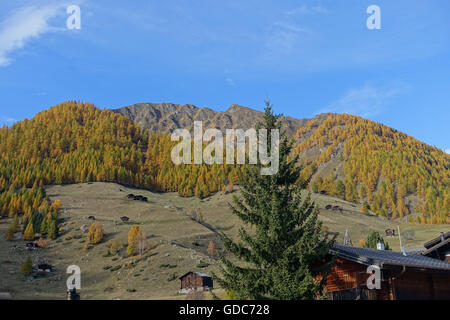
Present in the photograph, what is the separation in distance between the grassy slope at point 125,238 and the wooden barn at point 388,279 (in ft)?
71.6

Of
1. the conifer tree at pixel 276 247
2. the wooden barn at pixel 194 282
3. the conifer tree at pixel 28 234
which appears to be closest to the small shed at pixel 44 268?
the conifer tree at pixel 28 234

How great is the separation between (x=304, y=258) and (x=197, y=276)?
4712cm

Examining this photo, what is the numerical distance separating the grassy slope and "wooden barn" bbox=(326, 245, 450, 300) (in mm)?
21832

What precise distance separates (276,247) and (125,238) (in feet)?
288

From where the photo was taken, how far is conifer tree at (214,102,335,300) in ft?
53.1

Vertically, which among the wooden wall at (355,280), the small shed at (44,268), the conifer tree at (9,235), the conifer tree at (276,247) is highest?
the conifer tree at (276,247)

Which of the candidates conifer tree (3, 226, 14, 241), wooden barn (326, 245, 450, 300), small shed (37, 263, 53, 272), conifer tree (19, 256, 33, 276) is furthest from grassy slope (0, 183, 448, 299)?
wooden barn (326, 245, 450, 300)

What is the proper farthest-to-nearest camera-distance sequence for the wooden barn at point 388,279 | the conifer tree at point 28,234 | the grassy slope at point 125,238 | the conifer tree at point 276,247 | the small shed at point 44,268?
the conifer tree at point 28,234 < the small shed at point 44,268 < the grassy slope at point 125,238 < the wooden barn at point 388,279 < the conifer tree at point 276,247

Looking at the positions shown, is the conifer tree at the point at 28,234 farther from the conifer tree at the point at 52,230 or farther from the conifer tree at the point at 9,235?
the conifer tree at the point at 52,230

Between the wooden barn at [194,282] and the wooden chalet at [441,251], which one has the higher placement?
the wooden chalet at [441,251]

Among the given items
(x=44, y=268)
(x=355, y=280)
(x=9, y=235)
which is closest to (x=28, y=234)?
(x=9, y=235)

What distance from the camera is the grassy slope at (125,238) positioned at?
66.0 metres

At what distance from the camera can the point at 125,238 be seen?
9812 centimetres

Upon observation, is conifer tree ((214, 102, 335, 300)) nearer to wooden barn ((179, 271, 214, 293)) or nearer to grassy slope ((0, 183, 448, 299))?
grassy slope ((0, 183, 448, 299))
